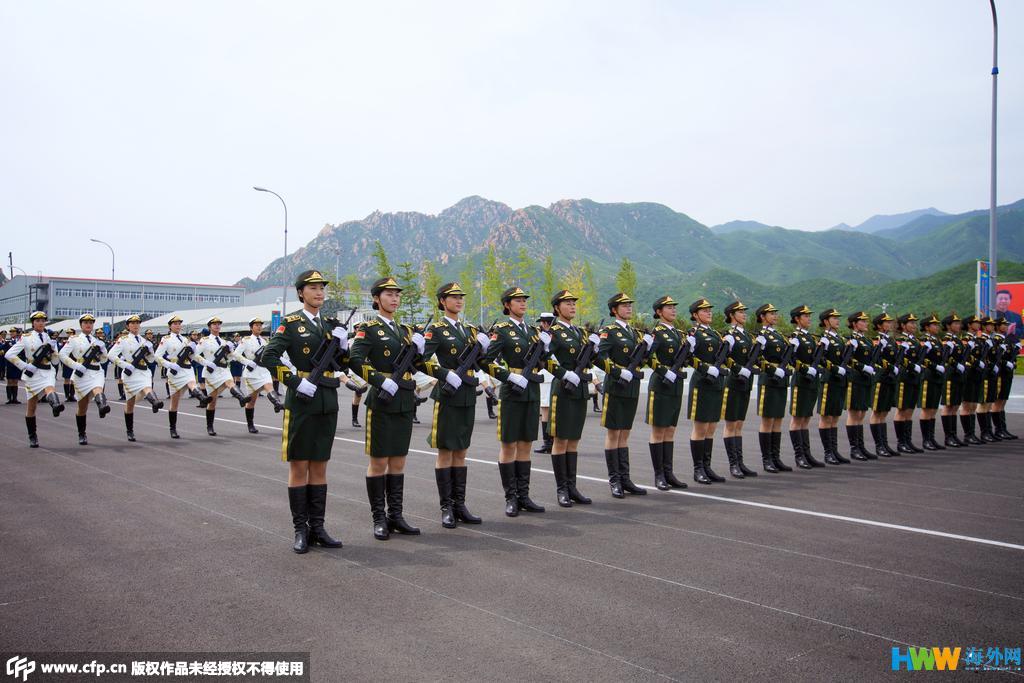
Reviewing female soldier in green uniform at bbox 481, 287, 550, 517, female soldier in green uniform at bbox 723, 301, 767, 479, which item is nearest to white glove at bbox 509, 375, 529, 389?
female soldier in green uniform at bbox 481, 287, 550, 517

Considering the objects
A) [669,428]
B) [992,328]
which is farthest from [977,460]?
[669,428]

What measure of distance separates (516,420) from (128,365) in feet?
30.6

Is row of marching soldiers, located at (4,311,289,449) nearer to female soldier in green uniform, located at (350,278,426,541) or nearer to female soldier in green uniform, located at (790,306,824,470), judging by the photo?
female soldier in green uniform, located at (350,278,426,541)

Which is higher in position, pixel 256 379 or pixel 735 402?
pixel 256 379

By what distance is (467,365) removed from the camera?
7168 millimetres

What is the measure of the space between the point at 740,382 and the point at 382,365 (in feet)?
17.6

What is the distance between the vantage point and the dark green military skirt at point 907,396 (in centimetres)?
1251

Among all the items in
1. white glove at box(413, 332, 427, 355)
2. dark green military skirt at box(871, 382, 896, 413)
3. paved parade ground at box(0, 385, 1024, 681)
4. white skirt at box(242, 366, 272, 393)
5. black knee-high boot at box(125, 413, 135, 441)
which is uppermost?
white glove at box(413, 332, 427, 355)

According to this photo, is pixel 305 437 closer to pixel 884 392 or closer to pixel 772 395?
pixel 772 395

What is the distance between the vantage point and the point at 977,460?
37.6 ft

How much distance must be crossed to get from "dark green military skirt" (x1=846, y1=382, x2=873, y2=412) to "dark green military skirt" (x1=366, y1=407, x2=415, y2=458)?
26.1 feet

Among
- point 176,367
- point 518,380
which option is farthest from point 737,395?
point 176,367

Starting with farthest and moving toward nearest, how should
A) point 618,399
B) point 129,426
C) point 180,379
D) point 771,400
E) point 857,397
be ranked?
point 180,379 < point 129,426 < point 857,397 < point 771,400 < point 618,399

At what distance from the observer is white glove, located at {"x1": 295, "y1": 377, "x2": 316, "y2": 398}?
6.08m
